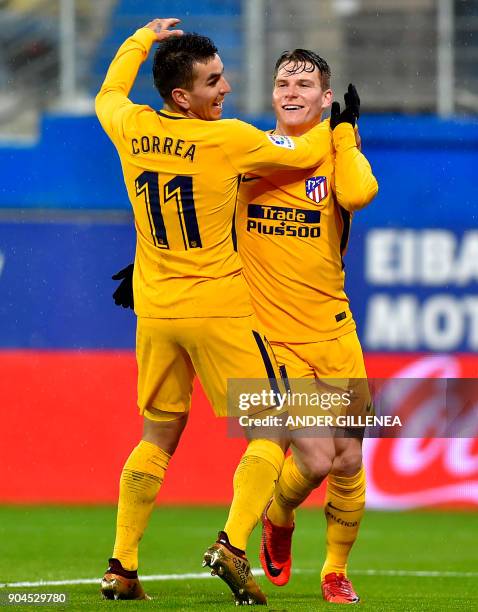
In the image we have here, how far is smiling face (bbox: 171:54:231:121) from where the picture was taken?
508cm

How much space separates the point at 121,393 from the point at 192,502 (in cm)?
98

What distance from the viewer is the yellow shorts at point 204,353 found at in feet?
16.4

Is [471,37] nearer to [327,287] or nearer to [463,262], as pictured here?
[463,262]

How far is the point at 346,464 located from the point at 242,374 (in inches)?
34.2

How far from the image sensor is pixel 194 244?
5020 mm

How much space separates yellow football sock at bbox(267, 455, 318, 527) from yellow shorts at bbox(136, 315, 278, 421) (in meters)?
0.69

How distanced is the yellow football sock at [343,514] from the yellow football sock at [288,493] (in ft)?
0.40

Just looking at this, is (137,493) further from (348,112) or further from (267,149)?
(348,112)

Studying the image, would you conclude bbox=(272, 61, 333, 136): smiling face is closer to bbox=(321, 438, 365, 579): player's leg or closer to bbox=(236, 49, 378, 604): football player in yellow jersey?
bbox=(236, 49, 378, 604): football player in yellow jersey

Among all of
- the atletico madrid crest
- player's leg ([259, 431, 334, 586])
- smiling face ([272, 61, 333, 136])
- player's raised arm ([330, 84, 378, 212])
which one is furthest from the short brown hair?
player's leg ([259, 431, 334, 586])

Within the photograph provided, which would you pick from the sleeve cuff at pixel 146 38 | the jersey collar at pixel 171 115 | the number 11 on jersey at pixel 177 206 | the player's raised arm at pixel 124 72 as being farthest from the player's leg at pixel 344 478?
the sleeve cuff at pixel 146 38

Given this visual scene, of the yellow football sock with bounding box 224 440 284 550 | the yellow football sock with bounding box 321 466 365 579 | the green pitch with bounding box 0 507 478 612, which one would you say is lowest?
the green pitch with bounding box 0 507 478 612

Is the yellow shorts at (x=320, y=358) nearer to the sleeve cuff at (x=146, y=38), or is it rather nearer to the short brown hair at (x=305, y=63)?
the short brown hair at (x=305, y=63)

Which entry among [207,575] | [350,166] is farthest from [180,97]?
[207,575]
